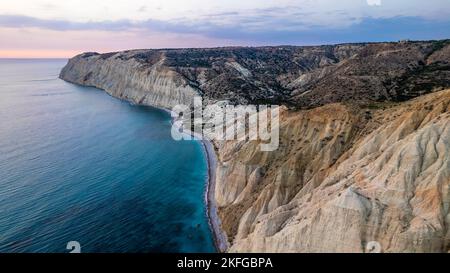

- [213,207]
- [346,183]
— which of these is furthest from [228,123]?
[346,183]

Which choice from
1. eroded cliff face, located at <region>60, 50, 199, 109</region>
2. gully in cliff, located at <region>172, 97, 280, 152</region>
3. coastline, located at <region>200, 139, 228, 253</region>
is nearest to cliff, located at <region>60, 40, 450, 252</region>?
coastline, located at <region>200, 139, 228, 253</region>

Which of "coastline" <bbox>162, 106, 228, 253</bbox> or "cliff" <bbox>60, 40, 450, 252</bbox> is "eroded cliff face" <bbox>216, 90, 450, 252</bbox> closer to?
"cliff" <bbox>60, 40, 450, 252</bbox>

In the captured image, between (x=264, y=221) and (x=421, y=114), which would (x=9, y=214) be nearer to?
(x=264, y=221)

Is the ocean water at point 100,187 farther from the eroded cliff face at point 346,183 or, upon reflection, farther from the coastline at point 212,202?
the eroded cliff face at point 346,183
